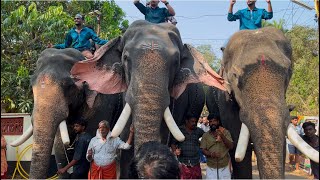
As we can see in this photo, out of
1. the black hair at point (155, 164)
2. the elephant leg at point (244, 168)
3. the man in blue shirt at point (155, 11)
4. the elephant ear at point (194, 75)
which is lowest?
the elephant leg at point (244, 168)

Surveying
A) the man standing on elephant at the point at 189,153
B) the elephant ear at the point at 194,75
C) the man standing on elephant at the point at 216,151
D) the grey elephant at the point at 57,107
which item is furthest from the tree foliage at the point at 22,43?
the elephant ear at the point at 194,75

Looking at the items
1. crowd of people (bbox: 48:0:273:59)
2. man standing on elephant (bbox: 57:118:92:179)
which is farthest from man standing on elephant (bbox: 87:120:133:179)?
crowd of people (bbox: 48:0:273:59)

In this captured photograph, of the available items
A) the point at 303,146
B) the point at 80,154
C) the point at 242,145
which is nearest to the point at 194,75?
the point at 242,145

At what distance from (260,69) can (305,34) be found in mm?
17523

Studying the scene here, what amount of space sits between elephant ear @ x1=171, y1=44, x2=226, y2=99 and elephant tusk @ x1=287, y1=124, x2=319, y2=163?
86 cm

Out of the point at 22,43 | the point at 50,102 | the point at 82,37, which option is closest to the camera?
the point at 50,102

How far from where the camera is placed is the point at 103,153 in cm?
442

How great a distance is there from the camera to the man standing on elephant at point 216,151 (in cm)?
494

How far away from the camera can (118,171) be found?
5.04m

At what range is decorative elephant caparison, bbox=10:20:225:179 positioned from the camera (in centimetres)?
402

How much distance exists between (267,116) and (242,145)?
31 centimetres

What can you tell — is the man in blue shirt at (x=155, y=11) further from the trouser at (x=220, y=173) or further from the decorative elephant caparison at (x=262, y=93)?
the trouser at (x=220, y=173)

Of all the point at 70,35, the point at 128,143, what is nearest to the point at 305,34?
the point at 70,35

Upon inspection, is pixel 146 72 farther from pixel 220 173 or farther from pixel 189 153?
pixel 220 173
